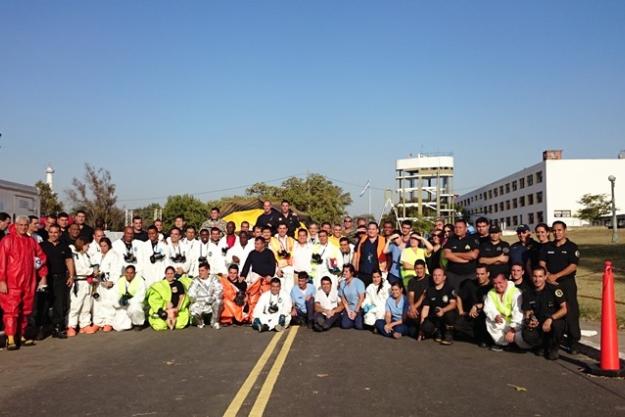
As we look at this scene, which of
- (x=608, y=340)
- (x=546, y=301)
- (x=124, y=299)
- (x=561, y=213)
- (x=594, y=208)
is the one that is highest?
(x=594, y=208)

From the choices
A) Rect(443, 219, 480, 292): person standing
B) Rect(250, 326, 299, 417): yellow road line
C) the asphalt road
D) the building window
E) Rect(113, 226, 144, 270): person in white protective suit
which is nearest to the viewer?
Rect(250, 326, 299, 417): yellow road line

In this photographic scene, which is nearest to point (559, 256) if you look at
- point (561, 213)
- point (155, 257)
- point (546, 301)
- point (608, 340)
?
point (546, 301)

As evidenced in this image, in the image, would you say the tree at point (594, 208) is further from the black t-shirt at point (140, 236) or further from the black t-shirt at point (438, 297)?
the black t-shirt at point (140, 236)

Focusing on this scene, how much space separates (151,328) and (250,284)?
7.17 feet

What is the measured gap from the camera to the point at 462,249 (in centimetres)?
1088

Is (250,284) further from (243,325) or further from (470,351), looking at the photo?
(470,351)

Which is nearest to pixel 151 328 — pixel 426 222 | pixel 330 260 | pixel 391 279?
pixel 330 260

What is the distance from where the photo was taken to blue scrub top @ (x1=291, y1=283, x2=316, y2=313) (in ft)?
39.5

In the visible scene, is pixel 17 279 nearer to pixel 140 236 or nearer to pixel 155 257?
pixel 155 257

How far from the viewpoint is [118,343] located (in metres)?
10.3

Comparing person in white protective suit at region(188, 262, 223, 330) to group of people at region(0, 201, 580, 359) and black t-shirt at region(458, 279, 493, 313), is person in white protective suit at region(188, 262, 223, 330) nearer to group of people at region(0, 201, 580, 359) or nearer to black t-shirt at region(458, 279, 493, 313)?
group of people at region(0, 201, 580, 359)

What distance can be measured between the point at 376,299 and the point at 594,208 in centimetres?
7339

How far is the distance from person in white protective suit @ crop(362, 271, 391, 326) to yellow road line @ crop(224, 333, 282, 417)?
2197 mm

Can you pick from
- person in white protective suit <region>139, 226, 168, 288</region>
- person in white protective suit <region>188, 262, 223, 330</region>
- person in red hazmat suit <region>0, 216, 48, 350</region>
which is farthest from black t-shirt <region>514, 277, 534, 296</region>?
person in red hazmat suit <region>0, 216, 48, 350</region>
